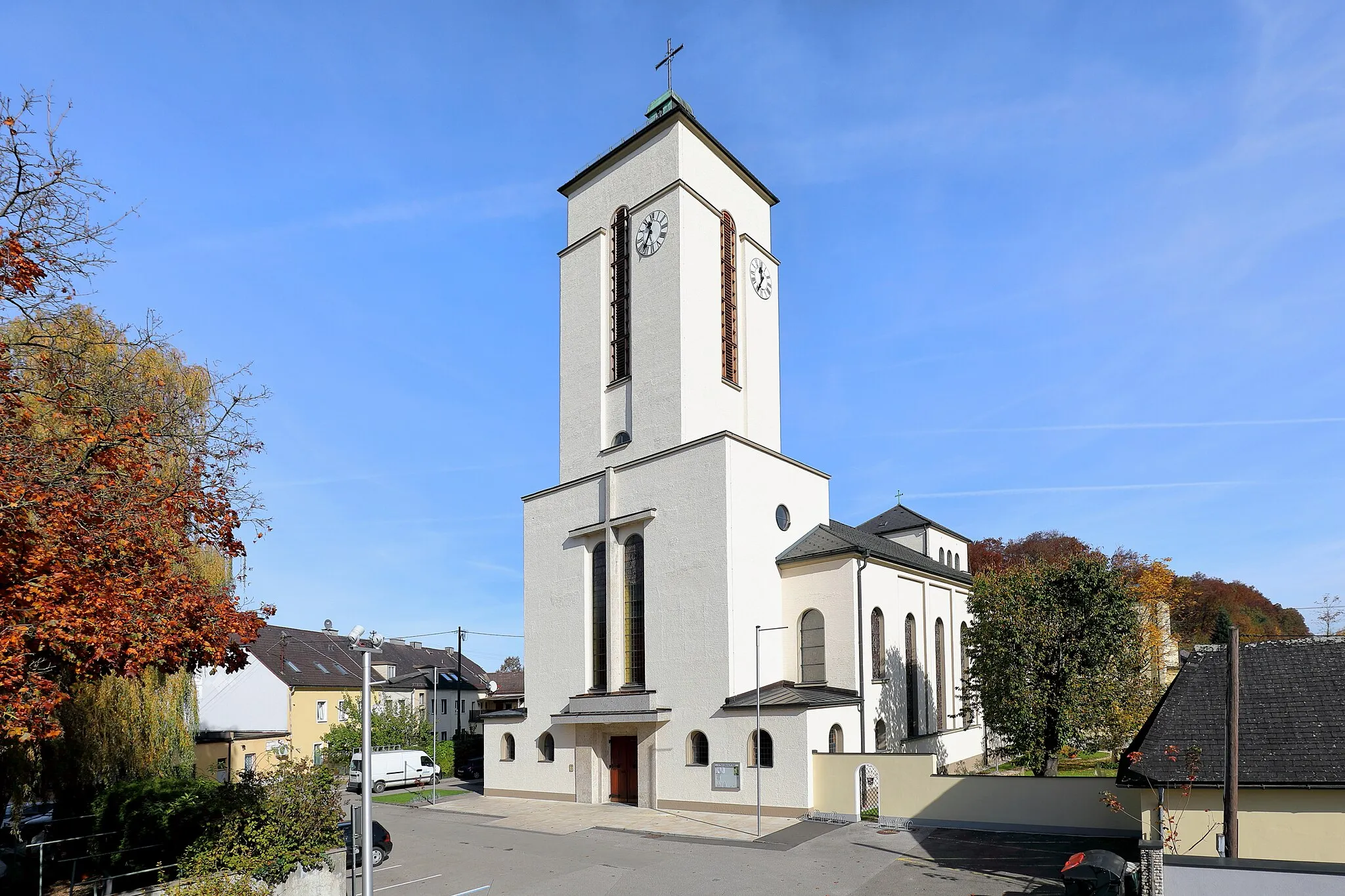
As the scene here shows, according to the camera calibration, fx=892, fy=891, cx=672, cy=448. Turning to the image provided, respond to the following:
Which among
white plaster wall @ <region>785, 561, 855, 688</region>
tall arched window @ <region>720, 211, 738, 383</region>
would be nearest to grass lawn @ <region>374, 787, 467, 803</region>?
white plaster wall @ <region>785, 561, 855, 688</region>

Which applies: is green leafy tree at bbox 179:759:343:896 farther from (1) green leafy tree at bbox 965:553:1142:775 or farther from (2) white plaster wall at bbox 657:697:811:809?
(1) green leafy tree at bbox 965:553:1142:775

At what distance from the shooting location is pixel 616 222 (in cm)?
3719

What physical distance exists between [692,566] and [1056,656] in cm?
1154

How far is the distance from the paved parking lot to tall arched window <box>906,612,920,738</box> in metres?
10.2

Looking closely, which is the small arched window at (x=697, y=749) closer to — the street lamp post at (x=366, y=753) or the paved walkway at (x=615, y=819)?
the paved walkway at (x=615, y=819)

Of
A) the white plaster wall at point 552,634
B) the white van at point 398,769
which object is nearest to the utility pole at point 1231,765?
the white plaster wall at point 552,634

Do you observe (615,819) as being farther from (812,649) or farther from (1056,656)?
(1056,656)

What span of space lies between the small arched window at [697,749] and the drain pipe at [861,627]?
4.95m

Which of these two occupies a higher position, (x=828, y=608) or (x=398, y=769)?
(x=828, y=608)

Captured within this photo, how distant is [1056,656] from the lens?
26.9 metres

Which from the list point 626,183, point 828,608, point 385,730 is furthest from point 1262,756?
point 385,730

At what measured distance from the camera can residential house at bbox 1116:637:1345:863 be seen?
15320mm

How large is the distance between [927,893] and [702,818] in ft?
35.8

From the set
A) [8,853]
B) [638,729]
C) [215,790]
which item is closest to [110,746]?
[8,853]
